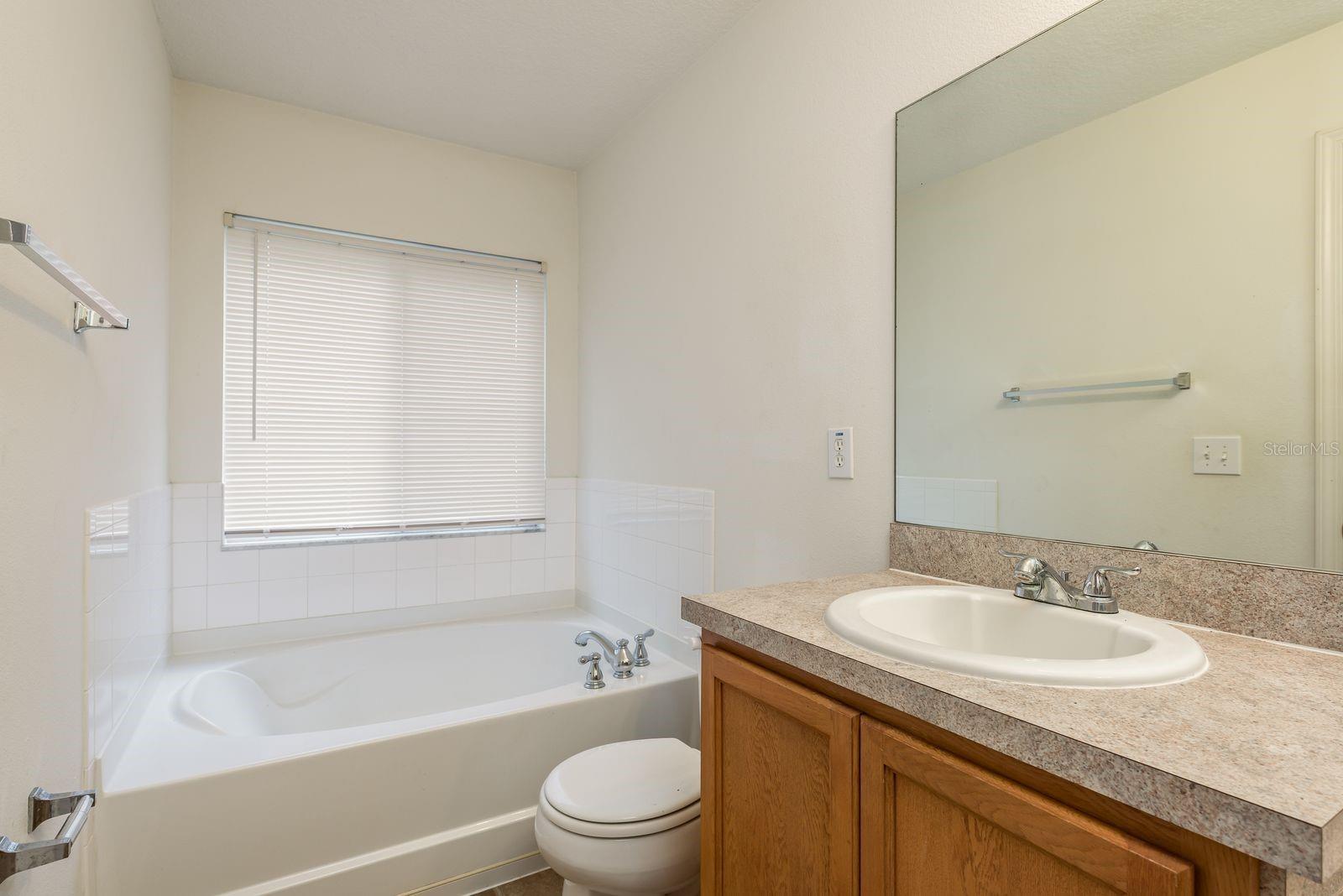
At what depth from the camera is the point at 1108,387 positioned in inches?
45.7

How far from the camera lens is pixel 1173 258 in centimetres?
107

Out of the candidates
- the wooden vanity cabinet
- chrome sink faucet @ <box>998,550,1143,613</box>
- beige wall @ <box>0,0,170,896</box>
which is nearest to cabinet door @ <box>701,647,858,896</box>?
the wooden vanity cabinet

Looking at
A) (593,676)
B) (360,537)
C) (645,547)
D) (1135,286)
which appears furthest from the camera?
(360,537)

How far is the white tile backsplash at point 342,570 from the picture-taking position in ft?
7.96

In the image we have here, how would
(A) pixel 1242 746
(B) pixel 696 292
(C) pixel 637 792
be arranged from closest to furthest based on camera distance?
1. (A) pixel 1242 746
2. (C) pixel 637 792
3. (B) pixel 696 292

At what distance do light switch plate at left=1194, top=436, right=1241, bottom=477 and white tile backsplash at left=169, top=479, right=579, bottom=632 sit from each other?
8.21 feet

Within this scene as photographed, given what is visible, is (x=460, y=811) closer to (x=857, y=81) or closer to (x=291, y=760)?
(x=291, y=760)

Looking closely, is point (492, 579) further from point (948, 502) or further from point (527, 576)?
point (948, 502)

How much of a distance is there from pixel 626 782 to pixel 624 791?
43 millimetres

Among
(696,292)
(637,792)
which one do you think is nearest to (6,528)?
(637,792)

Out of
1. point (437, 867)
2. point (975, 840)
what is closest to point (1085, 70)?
point (975, 840)

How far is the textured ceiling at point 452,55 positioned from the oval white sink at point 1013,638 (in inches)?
71.2

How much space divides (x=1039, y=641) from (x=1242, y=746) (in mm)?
500

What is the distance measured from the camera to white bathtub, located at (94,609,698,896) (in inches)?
61.6
